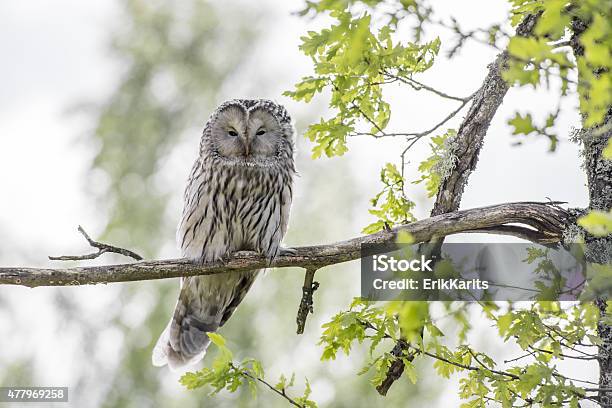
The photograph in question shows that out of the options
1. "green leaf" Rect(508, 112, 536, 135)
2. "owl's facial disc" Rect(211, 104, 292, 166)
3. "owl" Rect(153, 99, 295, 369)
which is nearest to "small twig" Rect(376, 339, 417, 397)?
"owl" Rect(153, 99, 295, 369)

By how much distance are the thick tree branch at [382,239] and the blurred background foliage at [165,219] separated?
4490mm

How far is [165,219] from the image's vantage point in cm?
797

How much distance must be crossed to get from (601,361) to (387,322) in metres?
0.79

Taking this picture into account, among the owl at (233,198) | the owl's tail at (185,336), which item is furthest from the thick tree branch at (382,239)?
the owl's tail at (185,336)

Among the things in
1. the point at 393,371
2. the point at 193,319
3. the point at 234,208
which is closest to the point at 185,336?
the point at 193,319

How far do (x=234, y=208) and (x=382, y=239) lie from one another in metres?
1.10

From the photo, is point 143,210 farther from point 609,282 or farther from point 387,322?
point 609,282

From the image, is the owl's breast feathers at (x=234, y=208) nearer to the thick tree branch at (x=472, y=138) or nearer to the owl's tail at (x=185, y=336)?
the owl's tail at (x=185, y=336)

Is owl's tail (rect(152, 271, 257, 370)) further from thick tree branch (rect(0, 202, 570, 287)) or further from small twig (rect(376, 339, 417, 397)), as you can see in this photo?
small twig (rect(376, 339, 417, 397))

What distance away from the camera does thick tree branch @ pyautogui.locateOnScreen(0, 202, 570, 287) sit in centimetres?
266

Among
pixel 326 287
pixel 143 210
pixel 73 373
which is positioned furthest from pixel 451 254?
pixel 73 373

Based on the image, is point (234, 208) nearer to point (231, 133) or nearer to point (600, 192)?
point (231, 133)

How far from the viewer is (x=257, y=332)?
7.59 m

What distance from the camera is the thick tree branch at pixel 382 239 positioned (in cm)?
266
